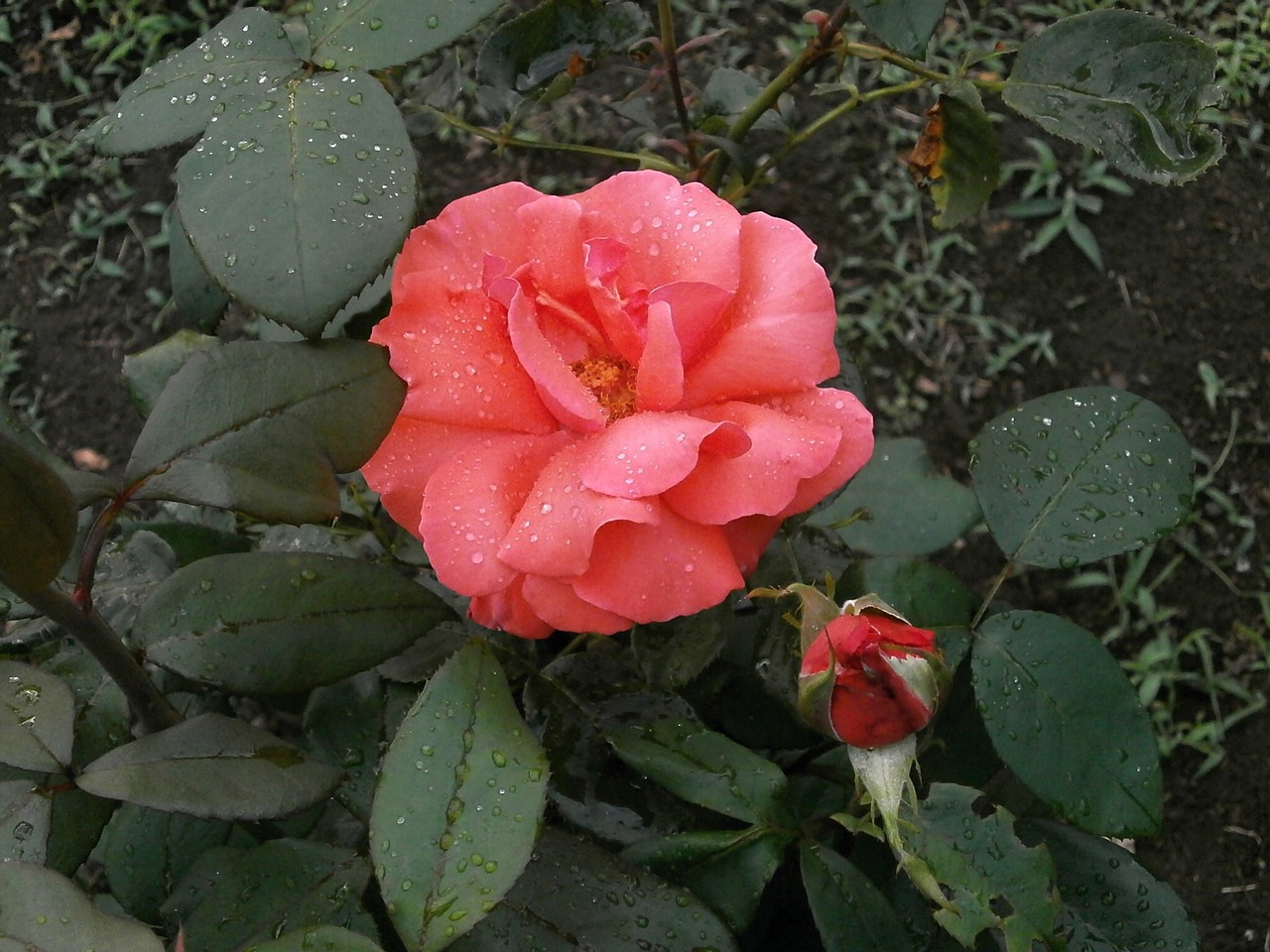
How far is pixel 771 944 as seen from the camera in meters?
1.05

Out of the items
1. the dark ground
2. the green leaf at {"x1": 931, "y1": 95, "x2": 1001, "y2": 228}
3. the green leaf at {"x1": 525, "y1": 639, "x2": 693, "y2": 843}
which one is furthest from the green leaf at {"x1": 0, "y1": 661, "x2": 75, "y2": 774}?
the dark ground

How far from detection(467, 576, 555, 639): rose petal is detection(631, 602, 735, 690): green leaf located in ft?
0.45

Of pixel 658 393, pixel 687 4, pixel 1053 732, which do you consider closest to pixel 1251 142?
pixel 687 4

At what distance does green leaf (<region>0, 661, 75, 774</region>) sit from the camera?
0.65 m

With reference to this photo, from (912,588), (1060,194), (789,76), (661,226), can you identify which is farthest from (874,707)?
(1060,194)

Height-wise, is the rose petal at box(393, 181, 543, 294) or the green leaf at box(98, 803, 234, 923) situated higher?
the rose petal at box(393, 181, 543, 294)

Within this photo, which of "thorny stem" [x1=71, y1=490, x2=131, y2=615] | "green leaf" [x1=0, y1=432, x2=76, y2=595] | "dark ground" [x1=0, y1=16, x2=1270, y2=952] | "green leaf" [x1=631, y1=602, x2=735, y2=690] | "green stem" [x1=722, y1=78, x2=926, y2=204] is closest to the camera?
"green leaf" [x1=0, y1=432, x2=76, y2=595]

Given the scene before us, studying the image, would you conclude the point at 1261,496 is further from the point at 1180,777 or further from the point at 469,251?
the point at 469,251

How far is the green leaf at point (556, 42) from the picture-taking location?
0.99 metres

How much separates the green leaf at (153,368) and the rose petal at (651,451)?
0.50 meters

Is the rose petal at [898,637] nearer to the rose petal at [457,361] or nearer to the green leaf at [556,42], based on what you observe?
the rose petal at [457,361]

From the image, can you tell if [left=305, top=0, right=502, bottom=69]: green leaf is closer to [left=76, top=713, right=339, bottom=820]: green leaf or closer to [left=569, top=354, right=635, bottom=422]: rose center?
[left=569, top=354, right=635, bottom=422]: rose center

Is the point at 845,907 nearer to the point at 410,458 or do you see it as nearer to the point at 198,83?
the point at 410,458

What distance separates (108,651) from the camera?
0.68 m
